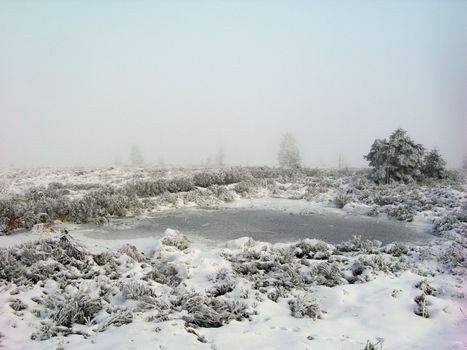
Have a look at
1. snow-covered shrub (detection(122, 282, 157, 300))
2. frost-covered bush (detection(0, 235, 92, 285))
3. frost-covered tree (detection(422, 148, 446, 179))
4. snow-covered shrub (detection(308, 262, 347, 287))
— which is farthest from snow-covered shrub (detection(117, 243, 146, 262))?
frost-covered tree (detection(422, 148, 446, 179))

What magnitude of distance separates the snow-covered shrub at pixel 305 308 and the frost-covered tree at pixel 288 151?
43322 mm

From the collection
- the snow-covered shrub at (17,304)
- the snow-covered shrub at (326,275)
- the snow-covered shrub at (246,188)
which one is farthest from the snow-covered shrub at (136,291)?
the snow-covered shrub at (246,188)

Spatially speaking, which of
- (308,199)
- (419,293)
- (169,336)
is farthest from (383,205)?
(169,336)

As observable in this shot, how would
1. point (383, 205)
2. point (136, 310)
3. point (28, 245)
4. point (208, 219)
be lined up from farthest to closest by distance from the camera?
point (383, 205)
point (208, 219)
point (28, 245)
point (136, 310)

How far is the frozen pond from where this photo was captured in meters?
13.2

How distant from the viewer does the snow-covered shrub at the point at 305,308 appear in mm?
7043

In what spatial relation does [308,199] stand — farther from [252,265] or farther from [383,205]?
[252,265]

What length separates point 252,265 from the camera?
9320 millimetres

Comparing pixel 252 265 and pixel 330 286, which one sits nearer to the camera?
pixel 330 286

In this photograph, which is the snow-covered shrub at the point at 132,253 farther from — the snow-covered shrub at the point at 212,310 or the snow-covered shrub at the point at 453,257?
the snow-covered shrub at the point at 453,257

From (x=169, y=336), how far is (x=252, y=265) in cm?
361

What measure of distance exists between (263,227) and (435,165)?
1620 cm

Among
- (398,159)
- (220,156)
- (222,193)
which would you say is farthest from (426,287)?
(220,156)

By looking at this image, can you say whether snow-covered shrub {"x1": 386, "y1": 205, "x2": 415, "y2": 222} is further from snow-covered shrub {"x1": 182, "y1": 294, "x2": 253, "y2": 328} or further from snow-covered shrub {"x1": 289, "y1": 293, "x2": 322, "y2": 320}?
snow-covered shrub {"x1": 182, "y1": 294, "x2": 253, "y2": 328}
